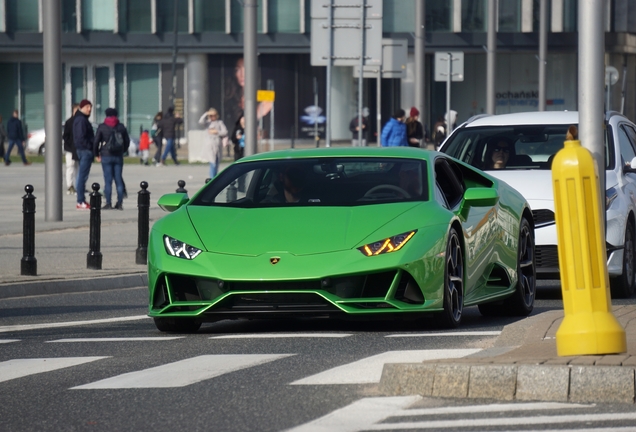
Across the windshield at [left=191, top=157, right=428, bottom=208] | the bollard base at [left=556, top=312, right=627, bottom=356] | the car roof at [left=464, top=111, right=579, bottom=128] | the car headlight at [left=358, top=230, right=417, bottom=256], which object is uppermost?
the car roof at [left=464, top=111, right=579, bottom=128]

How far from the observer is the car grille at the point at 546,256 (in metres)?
12.8

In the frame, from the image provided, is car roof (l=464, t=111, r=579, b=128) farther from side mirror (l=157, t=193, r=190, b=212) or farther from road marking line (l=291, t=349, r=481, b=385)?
road marking line (l=291, t=349, r=481, b=385)

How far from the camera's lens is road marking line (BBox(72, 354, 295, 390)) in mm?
7531

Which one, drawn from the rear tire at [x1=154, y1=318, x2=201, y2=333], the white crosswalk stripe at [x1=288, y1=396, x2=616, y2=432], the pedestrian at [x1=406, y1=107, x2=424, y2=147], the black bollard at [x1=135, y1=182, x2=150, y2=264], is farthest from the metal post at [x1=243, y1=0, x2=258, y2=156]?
the white crosswalk stripe at [x1=288, y1=396, x2=616, y2=432]

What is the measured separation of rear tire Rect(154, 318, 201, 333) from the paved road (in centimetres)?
12

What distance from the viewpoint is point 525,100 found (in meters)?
76.4

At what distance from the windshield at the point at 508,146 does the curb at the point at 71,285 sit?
134 inches

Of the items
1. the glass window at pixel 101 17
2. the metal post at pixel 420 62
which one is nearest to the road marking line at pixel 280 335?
the metal post at pixel 420 62

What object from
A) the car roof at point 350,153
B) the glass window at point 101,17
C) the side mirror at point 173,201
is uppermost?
the glass window at point 101,17

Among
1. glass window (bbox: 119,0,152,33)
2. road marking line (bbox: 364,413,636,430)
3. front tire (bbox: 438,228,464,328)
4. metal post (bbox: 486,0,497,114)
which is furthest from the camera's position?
glass window (bbox: 119,0,152,33)

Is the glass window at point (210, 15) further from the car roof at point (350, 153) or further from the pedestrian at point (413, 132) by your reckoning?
the car roof at point (350, 153)

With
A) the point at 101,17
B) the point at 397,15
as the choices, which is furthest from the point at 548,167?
the point at 101,17

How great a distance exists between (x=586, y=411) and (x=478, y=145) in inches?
320

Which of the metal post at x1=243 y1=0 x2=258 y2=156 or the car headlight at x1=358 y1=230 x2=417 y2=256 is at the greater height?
the metal post at x1=243 y1=0 x2=258 y2=156
